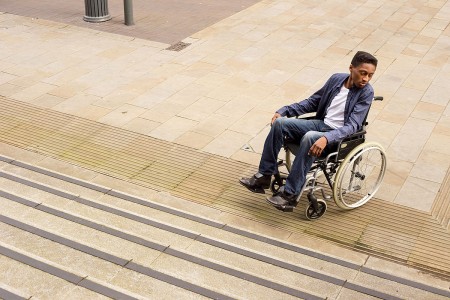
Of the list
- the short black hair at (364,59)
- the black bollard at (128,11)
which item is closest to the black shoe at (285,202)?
the short black hair at (364,59)

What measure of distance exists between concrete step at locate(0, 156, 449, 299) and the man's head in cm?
146

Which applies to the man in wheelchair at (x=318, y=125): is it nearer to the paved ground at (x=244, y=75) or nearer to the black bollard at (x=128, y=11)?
the paved ground at (x=244, y=75)

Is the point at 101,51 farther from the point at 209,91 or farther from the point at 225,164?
the point at 225,164

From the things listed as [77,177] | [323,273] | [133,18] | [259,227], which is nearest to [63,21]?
[133,18]

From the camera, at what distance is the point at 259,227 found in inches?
206

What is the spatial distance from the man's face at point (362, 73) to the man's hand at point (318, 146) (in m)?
0.62

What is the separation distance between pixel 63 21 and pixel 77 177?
5865 mm

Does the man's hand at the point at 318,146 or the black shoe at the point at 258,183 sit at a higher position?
the man's hand at the point at 318,146

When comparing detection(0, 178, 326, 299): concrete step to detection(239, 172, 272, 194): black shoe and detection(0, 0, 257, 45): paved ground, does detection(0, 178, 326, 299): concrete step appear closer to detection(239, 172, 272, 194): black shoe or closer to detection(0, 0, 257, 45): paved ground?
detection(239, 172, 272, 194): black shoe

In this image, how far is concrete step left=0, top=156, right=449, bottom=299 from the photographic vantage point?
4363 mm

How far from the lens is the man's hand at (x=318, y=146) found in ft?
16.2

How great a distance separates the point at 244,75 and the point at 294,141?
3.51 meters

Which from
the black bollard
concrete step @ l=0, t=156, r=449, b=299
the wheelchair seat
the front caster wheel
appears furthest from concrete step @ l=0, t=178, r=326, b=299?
the black bollard

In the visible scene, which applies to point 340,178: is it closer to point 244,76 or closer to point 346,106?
point 346,106
